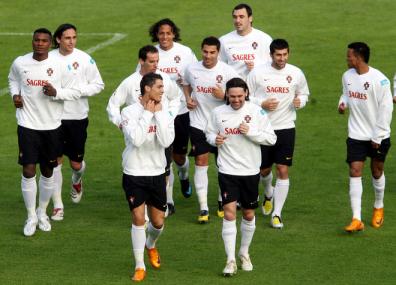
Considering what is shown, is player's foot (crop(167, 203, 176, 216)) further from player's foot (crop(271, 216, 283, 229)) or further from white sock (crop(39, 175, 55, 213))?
white sock (crop(39, 175, 55, 213))

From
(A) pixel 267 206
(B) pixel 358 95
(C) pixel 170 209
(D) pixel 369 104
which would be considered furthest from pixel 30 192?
(D) pixel 369 104

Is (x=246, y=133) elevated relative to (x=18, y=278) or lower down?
elevated

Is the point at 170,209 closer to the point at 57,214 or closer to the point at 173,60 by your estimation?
the point at 57,214

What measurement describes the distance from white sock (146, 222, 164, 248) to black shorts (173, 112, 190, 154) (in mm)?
3615

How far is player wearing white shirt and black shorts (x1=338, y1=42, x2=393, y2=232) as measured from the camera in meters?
17.7

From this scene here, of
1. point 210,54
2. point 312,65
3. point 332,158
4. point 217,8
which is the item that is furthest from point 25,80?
point 217,8

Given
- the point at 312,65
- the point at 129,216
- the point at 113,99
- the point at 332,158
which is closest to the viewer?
the point at 113,99

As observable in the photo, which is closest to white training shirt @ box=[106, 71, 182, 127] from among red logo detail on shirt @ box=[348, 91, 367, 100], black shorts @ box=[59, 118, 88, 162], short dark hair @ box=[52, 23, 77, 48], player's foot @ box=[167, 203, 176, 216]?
short dark hair @ box=[52, 23, 77, 48]

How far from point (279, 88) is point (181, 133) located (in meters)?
2.22

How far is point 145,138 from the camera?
51.7 feet

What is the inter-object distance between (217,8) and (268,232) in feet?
55.4

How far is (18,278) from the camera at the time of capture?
52.6 ft

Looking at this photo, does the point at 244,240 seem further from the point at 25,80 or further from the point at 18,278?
the point at 25,80

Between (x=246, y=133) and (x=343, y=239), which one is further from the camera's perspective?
(x=343, y=239)
